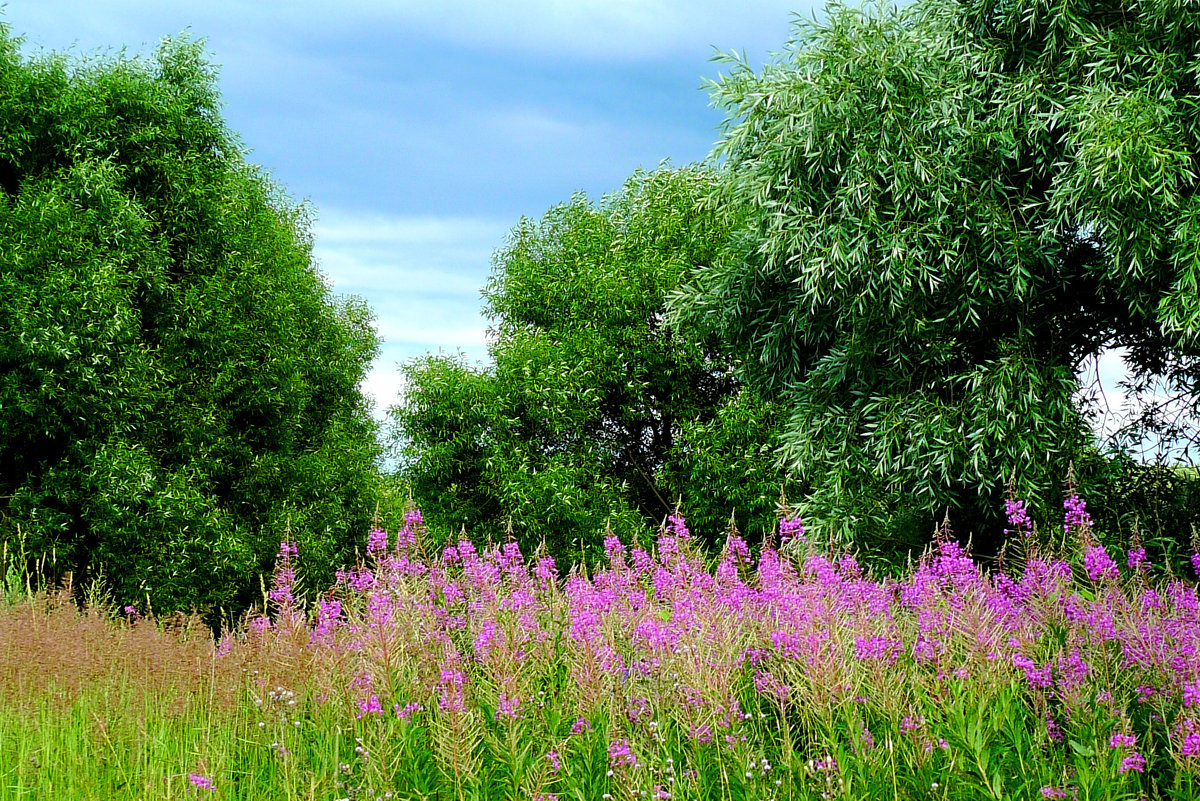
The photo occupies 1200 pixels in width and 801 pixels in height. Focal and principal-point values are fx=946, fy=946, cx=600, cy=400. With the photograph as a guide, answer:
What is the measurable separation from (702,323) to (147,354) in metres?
9.67

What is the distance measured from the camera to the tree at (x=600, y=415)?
19.4 m

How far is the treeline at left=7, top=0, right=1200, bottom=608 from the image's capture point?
1156 centimetres

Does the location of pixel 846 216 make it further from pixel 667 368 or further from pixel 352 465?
pixel 352 465

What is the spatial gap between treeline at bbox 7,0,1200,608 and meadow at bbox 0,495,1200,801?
1.55m

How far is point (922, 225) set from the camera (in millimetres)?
11500

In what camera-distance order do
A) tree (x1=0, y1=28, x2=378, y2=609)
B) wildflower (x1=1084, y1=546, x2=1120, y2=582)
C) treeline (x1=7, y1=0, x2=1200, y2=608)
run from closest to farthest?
1. wildflower (x1=1084, y1=546, x2=1120, y2=582)
2. treeline (x1=7, y1=0, x2=1200, y2=608)
3. tree (x1=0, y1=28, x2=378, y2=609)

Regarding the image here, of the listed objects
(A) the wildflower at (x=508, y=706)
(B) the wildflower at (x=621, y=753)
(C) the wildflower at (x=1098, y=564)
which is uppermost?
(C) the wildflower at (x=1098, y=564)

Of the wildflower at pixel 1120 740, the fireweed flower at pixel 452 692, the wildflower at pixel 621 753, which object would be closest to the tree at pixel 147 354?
the fireweed flower at pixel 452 692

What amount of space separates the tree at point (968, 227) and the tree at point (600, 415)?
21.3ft

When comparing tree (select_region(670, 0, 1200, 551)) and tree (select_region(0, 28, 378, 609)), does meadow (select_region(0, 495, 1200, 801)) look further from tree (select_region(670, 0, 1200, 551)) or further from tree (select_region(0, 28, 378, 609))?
tree (select_region(0, 28, 378, 609))

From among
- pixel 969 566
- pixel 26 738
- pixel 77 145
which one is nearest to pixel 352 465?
pixel 77 145

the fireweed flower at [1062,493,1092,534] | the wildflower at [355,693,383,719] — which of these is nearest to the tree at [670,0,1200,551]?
the fireweed flower at [1062,493,1092,534]

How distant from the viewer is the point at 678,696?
13.6 ft

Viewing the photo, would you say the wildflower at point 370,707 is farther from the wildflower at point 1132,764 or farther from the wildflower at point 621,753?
the wildflower at point 1132,764
